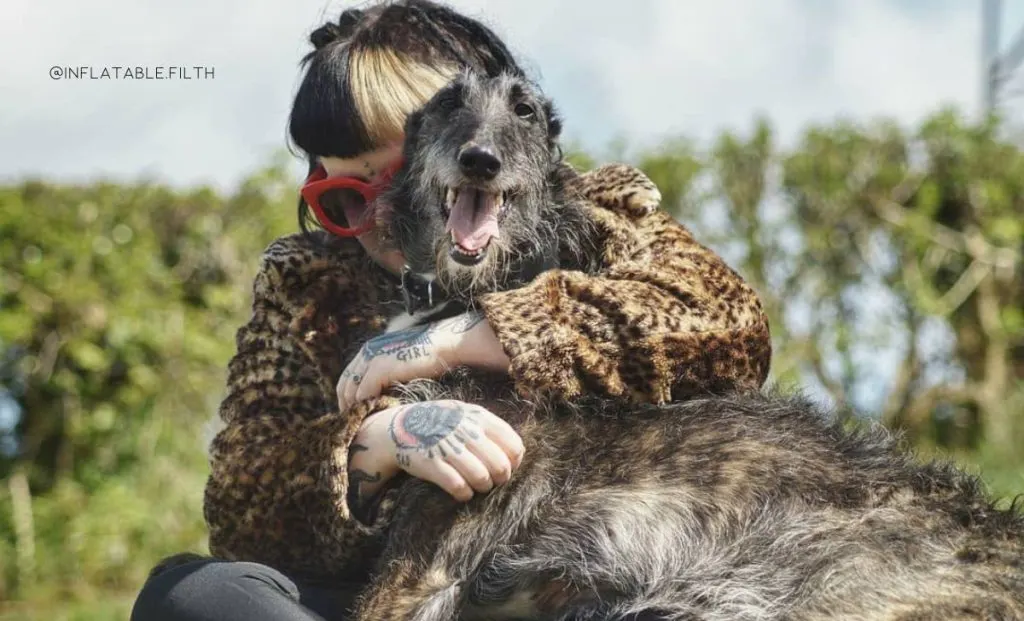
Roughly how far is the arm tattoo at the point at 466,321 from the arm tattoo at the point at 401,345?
0.22ft

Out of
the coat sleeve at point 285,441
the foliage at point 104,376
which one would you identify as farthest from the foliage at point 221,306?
the coat sleeve at point 285,441

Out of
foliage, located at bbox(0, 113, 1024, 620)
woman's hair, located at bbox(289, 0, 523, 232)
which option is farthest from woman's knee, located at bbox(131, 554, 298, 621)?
foliage, located at bbox(0, 113, 1024, 620)

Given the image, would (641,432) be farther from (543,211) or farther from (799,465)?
(543,211)

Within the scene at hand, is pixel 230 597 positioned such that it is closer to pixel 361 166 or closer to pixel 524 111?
pixel 361 166

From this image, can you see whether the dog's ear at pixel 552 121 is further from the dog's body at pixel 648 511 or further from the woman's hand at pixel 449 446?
the woman's hand at pixel 449 446

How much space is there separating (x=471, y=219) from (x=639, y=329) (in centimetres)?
51

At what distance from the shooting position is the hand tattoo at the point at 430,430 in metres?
2.63

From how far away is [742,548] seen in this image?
253 centimetres

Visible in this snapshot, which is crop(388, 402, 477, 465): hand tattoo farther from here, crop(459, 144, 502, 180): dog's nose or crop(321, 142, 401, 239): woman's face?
crop(321, 142, 401, 239): woman's face

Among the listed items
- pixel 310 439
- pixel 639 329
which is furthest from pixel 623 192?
pixel 310 439

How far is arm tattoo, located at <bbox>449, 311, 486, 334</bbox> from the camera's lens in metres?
2.94

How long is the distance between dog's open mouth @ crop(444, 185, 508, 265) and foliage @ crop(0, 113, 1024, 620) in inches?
161

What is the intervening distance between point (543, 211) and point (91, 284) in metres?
4.97

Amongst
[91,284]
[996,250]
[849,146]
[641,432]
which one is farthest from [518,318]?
[996,250]
